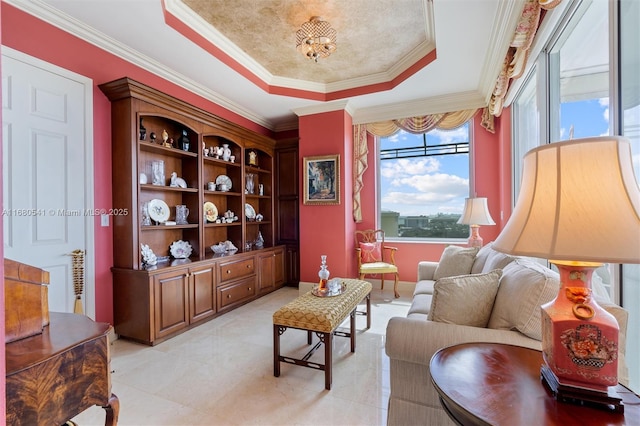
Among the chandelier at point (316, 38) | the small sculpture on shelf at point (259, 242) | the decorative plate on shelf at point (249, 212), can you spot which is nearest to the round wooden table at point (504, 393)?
the chandelier at point (316, 38)

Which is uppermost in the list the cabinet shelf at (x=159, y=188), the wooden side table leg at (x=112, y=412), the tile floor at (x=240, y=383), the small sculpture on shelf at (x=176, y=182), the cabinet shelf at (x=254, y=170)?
the cabinet shelf at (x=254, y=170)

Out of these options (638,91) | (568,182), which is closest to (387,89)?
(638,91)

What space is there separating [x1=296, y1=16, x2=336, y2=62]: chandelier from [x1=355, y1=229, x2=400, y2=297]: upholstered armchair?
265 centimetres

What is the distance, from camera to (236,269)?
372 centimetres

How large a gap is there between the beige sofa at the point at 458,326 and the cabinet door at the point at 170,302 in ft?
7.12

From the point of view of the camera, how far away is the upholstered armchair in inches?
159

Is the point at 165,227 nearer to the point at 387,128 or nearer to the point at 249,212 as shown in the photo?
the point at 249,212

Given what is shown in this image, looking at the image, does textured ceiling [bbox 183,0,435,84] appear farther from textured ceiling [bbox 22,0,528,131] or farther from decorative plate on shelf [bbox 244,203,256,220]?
decorative plate on shelf [bbox 244,203,256,220]

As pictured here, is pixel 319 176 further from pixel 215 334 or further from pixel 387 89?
pixel 215 334

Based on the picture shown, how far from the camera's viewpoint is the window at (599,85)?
1418mm

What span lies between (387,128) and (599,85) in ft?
9.52

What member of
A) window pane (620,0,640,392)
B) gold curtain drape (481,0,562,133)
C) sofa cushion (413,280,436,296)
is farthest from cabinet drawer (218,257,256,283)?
gold curtain drape (481,0,562,133)

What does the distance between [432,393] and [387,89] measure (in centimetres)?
347

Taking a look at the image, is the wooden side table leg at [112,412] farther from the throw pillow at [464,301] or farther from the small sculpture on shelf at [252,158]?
the small sculpture on shelf at [252,158]
